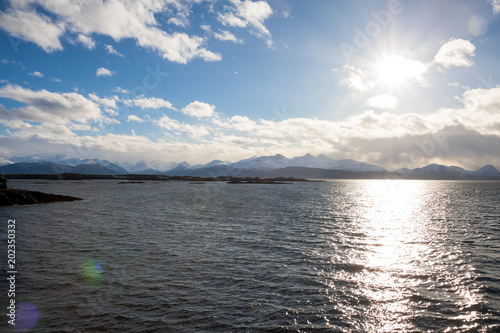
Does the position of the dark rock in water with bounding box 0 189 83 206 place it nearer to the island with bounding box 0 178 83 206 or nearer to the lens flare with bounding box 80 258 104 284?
the island with bounding box 0 178 83 206

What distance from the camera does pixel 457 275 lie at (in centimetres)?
2086

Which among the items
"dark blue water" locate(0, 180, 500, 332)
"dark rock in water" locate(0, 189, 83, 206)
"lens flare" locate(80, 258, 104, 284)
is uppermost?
"dark rock in water" locate(0, 189, 83, 206)

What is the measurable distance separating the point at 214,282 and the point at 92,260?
37.6 feet

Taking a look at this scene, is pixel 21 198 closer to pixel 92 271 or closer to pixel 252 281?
pixel 92 271

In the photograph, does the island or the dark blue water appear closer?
the dark blue water

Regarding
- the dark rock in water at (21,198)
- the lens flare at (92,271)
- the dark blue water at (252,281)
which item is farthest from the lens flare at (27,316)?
the dark rock in water at (21,198)

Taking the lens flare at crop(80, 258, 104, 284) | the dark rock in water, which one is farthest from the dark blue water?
the dark rock in water

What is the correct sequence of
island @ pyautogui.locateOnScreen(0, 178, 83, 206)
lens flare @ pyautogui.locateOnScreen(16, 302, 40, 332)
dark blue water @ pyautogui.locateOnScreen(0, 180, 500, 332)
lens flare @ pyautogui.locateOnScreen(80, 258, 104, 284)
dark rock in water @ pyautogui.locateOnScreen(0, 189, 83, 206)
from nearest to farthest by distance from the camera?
lens flare @ pyautogui.locateOnScreen(16, 302, 40, 332) < dark blue water @ pyautogui.locateOnScreen(0, 180, 500, 332) < lens flare @ pyautogui.locateOnScreen(80, 258, 104, 284) < dark rock in water @ pyautogui.locateOnScreen(0, 189, 83, 206) < island @ pyautogui.locateOnScreen(0, 178, 83, 206)

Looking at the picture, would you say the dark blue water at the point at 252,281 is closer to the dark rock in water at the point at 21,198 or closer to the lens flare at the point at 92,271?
the lens flare at the point at 92,271

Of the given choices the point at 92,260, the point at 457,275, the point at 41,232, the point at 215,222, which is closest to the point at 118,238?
the point at 92,260

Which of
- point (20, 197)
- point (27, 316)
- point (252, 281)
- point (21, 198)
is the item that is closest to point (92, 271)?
point (27, 316)

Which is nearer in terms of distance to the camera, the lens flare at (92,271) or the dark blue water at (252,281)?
the dark blue water at (252,281)

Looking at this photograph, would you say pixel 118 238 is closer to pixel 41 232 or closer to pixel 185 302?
pixel 41 232

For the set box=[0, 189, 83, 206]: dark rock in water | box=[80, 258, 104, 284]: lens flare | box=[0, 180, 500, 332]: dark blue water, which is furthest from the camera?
box=[0, 189, 83, 206]: dark rock in water
